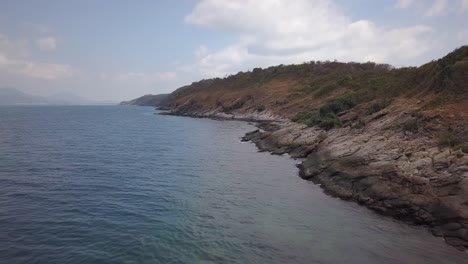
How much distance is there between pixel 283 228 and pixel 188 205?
729 cm

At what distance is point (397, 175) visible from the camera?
2531cm

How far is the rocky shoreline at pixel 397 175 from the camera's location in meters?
21.0

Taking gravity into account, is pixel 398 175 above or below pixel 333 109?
below

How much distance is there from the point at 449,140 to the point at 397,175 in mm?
5159

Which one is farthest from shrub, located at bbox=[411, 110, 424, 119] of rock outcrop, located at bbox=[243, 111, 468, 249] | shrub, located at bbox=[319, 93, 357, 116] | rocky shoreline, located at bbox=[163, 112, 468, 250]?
shrub, located at bbox=[319, 93, 357, 116]

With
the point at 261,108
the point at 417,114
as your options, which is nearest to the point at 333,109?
the point at 417,114

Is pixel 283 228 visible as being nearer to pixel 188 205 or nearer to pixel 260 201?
pixel 260 201

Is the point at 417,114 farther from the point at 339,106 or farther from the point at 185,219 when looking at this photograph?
the point at 185,219

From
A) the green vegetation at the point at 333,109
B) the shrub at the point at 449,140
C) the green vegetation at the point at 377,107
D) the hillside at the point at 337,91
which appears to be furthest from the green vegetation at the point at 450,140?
the green vegetation at the point at 333,109

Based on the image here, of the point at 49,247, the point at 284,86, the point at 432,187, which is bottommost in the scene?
the point at 49,247

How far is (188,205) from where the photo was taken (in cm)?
2486

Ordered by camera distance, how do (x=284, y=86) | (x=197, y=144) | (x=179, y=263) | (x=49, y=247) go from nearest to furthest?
(x=179, y=263) < (x=49, y=247) < (x=197, y=144) < (x=284, y=86)

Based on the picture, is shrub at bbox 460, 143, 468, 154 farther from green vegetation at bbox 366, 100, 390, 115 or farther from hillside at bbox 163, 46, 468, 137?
green vegetation at bbox 366, 100, 390, 115

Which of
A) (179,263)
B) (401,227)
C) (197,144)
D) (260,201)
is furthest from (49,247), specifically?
(197,144)
